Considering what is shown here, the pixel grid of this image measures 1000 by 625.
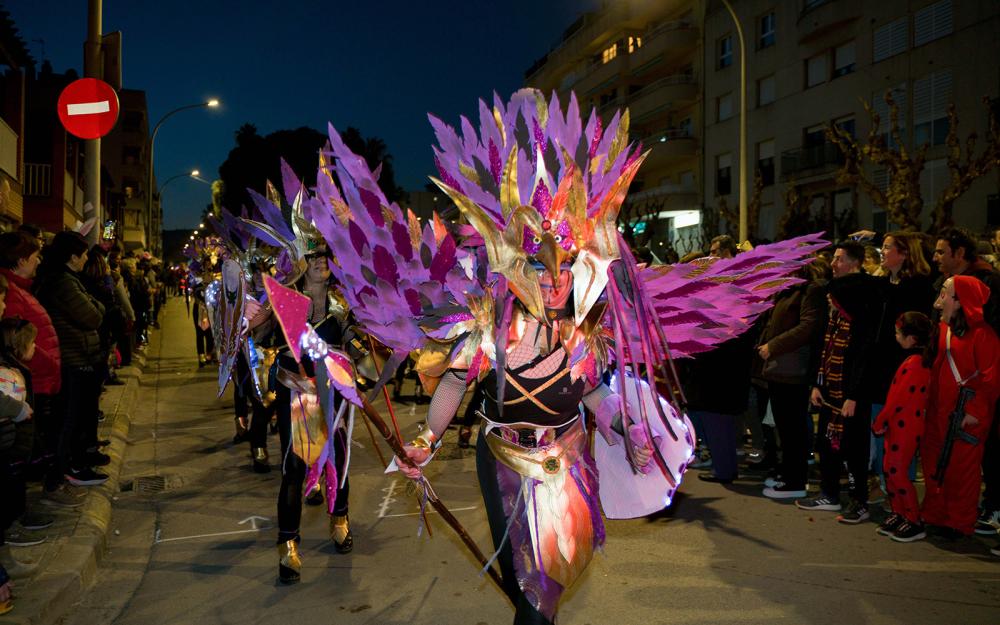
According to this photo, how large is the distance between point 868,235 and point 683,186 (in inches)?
1070

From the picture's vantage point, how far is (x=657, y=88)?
3459cm

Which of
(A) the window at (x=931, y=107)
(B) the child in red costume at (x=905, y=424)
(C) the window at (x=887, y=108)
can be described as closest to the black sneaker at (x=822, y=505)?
(B) the child in red costume at (x=905, y=424)

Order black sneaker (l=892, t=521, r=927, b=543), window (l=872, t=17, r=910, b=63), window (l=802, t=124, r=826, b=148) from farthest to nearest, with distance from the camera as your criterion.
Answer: window (l=802, t=124, r=826, b=148) → window (l=872, t=17, r=910, b=63) → black sneaker (l=892, t=521, r=927, b=543)

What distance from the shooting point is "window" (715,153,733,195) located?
102 ft

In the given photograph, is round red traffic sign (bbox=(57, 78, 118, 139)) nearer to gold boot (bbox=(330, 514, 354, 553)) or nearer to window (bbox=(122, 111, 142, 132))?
gold boot (bbox=(330, 514, 354, 553))

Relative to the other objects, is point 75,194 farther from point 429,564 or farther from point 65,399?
point 429,564

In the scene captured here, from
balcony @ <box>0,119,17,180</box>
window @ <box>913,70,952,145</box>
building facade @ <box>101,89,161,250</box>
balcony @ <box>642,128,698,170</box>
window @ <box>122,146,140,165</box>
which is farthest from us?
window @ <box>122,146,140,165</box>

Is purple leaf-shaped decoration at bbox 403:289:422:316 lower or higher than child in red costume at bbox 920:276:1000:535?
higher

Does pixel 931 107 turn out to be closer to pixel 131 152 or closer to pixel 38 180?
pixel 38 180

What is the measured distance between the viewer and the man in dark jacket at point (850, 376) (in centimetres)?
548

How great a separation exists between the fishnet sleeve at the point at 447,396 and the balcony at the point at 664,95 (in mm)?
32838

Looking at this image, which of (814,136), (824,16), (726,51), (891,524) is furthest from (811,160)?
(891,524)

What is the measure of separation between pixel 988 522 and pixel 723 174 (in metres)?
27.8

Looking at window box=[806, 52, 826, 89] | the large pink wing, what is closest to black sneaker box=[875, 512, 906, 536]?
the large pink wing
